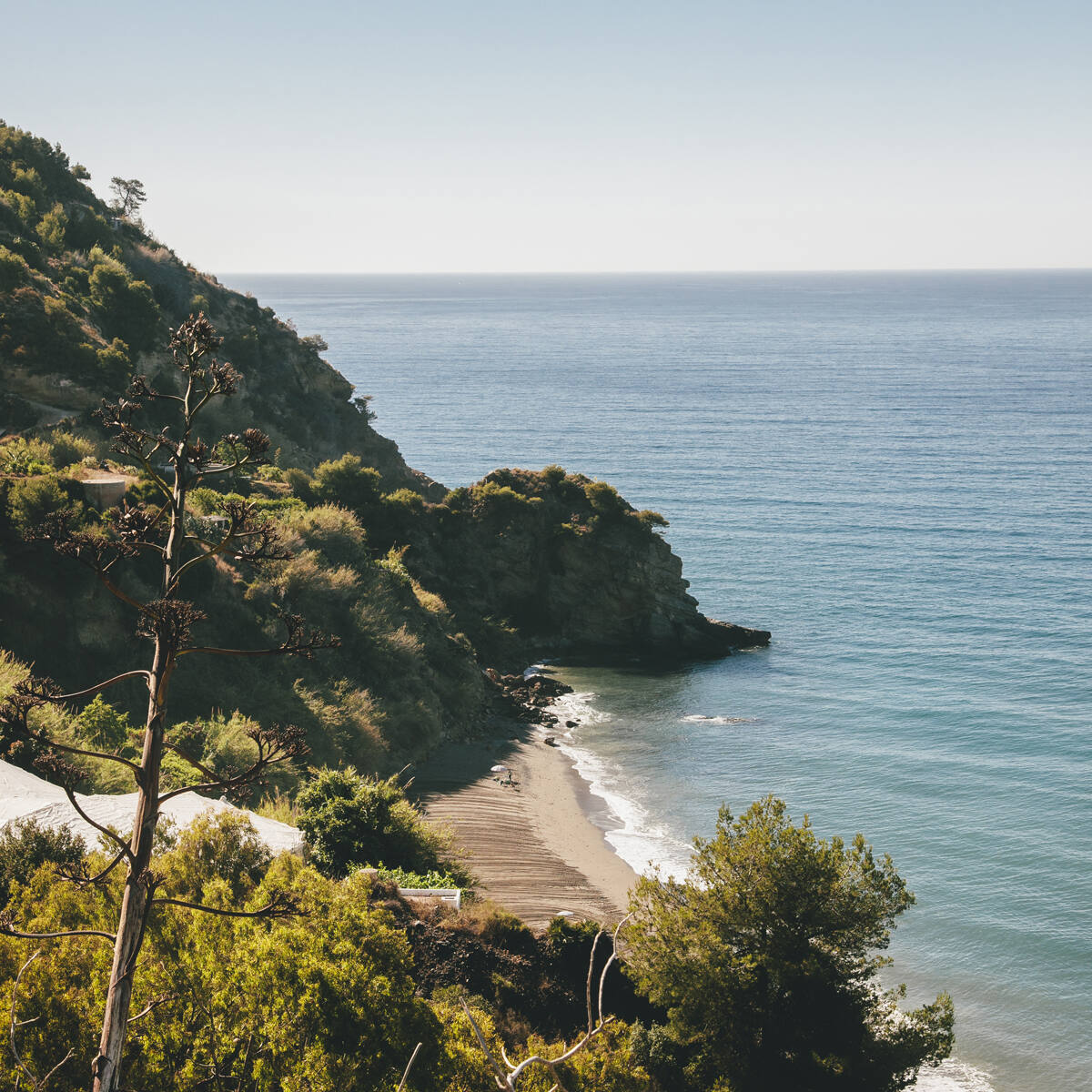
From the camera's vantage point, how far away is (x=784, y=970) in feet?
76.1

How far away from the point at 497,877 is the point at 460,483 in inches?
2711

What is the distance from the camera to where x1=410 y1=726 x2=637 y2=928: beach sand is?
35.4m

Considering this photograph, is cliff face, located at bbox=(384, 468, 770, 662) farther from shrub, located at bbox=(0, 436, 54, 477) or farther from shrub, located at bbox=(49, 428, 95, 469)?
shrub, located at bbox=(0, 436, 54, 477)

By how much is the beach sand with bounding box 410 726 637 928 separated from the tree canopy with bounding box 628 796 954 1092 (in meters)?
8.98

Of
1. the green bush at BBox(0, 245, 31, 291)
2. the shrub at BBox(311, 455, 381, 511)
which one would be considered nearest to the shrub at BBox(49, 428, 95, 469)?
the green bush at BBox(0, 245, 31, 291)

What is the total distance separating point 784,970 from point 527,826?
19.3 meters

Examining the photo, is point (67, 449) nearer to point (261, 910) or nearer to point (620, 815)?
point (620, 815)

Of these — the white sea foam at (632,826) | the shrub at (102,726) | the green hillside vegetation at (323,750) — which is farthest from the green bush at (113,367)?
the white sea foam at (632,826)

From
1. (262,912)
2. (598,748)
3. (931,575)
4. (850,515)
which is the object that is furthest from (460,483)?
(262,912)

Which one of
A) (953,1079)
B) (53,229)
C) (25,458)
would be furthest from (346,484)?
(953,1079)

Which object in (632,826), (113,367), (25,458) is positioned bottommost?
(632,826)

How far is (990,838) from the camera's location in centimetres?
3991

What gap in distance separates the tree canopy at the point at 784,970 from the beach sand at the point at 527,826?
8975mm

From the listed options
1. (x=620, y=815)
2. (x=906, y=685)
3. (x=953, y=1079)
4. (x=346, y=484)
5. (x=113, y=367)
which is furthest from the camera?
(x=346, y=484)
